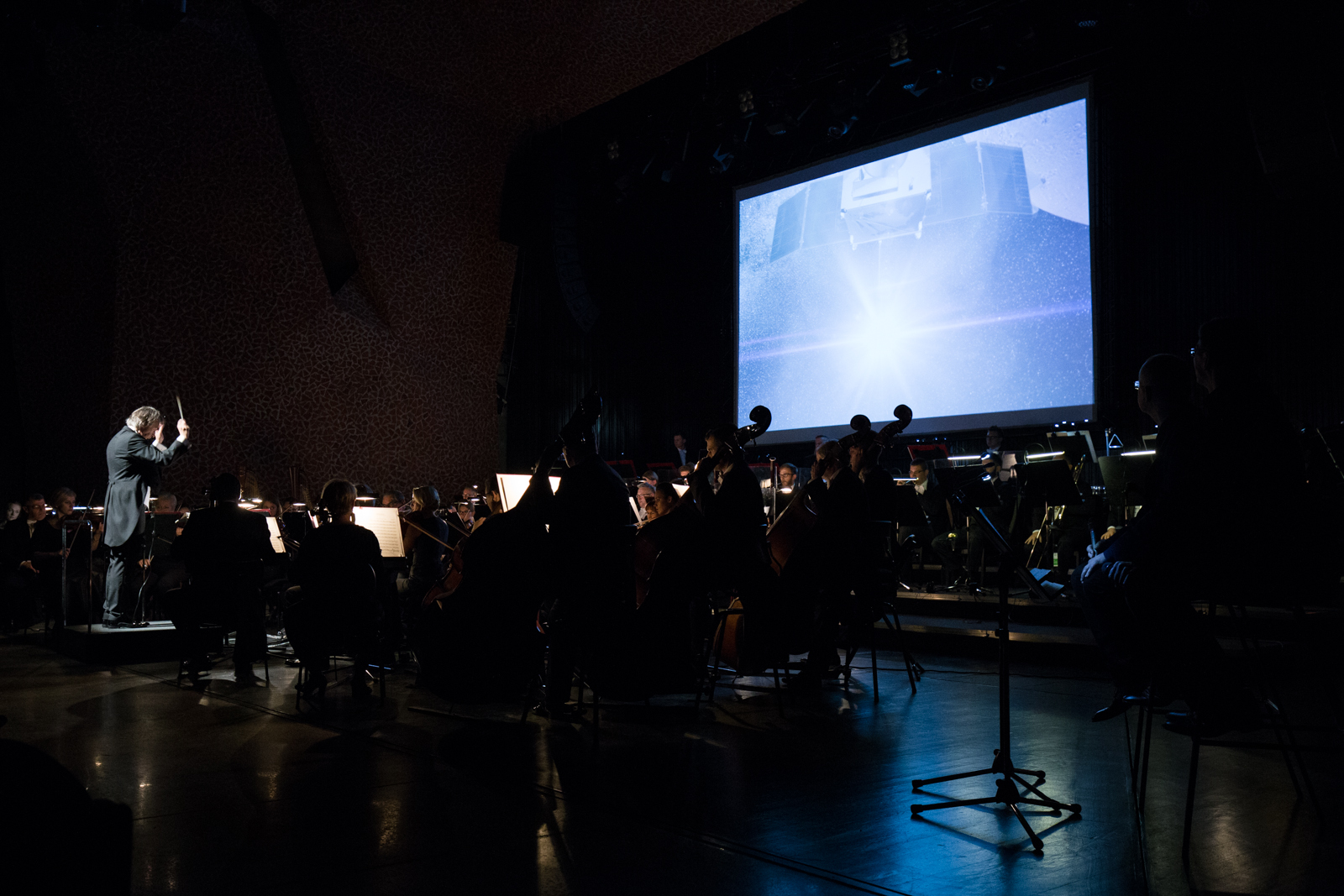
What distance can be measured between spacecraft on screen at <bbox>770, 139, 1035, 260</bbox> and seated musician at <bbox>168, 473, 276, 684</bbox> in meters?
7.46

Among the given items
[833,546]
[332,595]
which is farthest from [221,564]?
[833,546]

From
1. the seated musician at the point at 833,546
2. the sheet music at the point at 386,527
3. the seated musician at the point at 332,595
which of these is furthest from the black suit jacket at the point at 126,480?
the seated musician at the point at 833,546

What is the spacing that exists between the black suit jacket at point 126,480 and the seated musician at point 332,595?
2663 mm

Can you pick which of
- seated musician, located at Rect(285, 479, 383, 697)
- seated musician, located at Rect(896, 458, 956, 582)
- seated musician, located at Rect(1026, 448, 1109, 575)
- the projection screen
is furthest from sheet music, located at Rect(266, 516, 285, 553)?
seated musician, located at Rect(1026, 448, 1109, 575)

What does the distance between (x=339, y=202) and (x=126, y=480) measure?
6.31 metres

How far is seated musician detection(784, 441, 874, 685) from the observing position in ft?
16.0

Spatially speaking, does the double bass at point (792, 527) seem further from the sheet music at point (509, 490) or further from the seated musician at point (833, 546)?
the sheet music at point (509, 490)

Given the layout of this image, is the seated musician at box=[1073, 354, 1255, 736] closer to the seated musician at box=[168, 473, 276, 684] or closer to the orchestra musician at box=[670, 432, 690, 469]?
the seated musician at box=[168, 473, 276, 684]

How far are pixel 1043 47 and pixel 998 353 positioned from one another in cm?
320

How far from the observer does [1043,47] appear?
31.3 feet

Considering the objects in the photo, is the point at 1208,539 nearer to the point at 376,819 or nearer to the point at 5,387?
the point at 376,819

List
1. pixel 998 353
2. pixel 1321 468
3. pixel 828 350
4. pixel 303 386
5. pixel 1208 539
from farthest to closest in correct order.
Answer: pixel 303 386
pixel 828 350
pixel 998 353
pixel 1321 468
pixel 1208 539

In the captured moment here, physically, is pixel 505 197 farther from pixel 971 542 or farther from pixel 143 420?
pixel 971 542

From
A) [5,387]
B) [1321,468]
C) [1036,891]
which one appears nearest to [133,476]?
[5,387]
